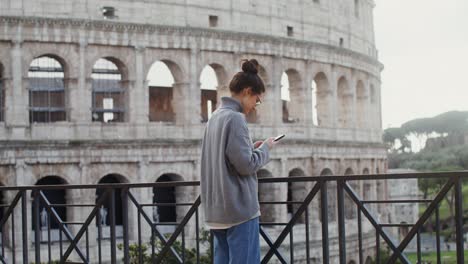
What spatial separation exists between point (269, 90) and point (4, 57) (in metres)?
10.5

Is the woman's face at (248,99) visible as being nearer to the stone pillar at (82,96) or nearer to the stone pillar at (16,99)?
the stone pillar at (16,99)

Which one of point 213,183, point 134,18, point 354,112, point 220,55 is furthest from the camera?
point 354,112

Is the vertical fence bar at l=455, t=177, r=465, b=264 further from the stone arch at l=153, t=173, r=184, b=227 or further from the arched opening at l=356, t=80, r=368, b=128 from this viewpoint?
the arched opening at l=356, t=80, r=368, b=128

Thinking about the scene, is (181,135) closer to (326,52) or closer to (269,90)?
(269,90)

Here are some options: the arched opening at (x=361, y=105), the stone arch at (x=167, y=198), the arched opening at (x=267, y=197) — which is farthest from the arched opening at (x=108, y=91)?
the arched opening at (x=361, y=105)

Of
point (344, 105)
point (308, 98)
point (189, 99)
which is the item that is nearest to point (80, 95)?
point (189, 99)

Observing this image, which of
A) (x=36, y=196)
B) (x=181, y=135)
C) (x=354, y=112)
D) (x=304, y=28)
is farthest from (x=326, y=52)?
(x=36, y=196)

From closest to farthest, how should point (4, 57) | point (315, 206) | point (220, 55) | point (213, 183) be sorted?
point (213, 183), point (4, 57), point (220, 55), point (315, 206)

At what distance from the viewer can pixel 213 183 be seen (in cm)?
742

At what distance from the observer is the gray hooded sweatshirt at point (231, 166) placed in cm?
722

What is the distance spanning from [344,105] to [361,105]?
7.76ft

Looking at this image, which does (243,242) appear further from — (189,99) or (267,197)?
(267,197)

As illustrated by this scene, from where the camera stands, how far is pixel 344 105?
40156 millimetres

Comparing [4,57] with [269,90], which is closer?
[4,57]
